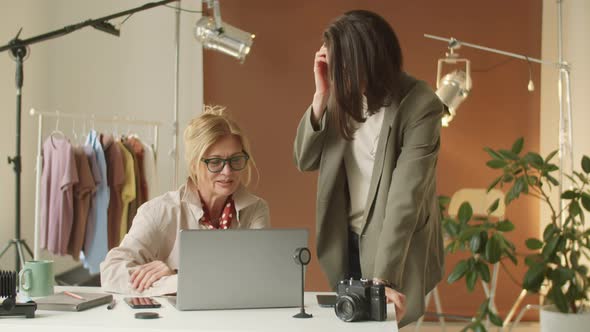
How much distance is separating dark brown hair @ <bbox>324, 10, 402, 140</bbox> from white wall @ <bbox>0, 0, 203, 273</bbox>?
3.43 metres

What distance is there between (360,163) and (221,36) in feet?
8.93

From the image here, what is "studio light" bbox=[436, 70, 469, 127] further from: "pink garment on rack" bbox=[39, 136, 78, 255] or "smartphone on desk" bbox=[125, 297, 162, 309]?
"smartphone on desk" bbox=[125, 297, 162, 309]

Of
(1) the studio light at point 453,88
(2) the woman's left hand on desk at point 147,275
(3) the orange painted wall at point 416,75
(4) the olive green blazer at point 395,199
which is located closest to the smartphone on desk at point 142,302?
(2) the woman's left hand on desk at point 147,275

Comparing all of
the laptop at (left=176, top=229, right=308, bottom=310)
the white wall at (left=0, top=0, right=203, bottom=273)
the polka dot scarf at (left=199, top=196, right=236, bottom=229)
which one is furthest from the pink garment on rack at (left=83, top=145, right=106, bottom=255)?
the laptop at (left=176, top=229, right=308, bottom=310)

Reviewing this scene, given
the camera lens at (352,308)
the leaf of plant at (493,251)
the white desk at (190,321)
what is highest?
the camera lens at (352,308)

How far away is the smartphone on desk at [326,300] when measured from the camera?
1.88 m

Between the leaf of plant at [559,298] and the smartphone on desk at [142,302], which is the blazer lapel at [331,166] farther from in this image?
the leaf of plant at [559,298]

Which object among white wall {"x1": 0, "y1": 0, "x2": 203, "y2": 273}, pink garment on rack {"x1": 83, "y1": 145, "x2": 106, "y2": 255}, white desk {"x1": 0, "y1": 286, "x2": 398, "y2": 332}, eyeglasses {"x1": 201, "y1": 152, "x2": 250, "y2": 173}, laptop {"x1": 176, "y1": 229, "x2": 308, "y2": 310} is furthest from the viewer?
white wall {"x1": 0, "y1": 0, "x2": 203, "y2": 273}

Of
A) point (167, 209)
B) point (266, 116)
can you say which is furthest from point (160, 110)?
point (167, 209)

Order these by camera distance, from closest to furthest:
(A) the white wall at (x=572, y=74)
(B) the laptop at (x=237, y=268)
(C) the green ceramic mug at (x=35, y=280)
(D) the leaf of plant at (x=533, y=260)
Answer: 1. (B) the laptop at (x=237, y=268)
2. (C) the green ceramic mug at (x=35, y=280)
3. (D) the leaf of plant at (x=533, y=260)
4. (A) the white wall at (x=572, y=74)

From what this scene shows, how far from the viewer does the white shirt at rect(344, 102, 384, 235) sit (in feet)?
7.26

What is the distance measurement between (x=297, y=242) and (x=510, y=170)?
2345 millimetres

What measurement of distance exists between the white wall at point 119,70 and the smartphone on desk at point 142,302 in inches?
139

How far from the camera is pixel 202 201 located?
2.35 metres
